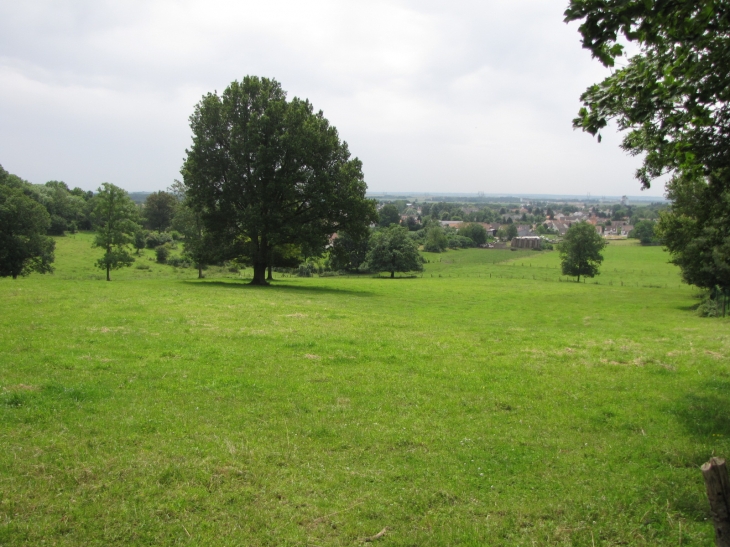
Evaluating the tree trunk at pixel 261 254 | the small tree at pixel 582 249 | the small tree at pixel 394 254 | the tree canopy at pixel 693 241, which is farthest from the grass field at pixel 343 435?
the small tree at pixel 582 249

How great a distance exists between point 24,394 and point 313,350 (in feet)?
25.5

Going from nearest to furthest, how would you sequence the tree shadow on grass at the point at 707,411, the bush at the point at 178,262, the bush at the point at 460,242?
the tree shadow on grass at the point at 707,411
the bush at the point at 178,262
the bush at the point at 460,242

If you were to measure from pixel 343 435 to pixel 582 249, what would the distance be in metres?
80.8

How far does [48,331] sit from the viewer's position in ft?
50.5

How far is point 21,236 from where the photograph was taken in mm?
47844

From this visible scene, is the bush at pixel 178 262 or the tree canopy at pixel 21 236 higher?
the tree canopy at pixel 21 236

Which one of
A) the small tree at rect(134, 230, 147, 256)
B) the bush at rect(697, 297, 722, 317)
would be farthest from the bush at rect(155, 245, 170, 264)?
the bush at rect(697, 297, 722, 317)

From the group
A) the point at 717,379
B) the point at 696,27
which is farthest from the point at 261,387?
the point at 717,379

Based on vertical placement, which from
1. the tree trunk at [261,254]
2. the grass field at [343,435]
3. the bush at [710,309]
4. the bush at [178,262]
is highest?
the tree trunk at [261,254]

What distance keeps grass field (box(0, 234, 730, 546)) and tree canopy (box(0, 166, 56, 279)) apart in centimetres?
3595

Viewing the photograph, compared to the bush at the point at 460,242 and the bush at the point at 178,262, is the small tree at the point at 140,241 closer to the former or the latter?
the bush at the point at 178,262

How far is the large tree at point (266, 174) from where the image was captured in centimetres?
3816

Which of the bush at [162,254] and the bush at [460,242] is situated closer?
the bush at [162,254]

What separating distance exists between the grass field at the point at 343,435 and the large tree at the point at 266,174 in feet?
69.2
